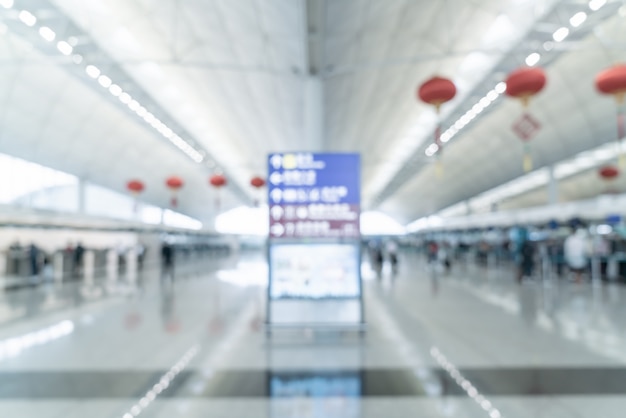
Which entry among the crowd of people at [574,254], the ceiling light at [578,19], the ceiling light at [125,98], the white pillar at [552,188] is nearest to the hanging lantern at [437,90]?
the ceiling light at [578,19]

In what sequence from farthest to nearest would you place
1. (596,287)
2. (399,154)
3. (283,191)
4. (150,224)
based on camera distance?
(399,154) < (150,224) < (596,287) < (283,191)

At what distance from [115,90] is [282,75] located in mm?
8223

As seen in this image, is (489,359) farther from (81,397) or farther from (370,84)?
(370,84)

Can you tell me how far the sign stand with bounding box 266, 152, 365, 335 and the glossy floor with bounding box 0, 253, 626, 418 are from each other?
2.78 ft

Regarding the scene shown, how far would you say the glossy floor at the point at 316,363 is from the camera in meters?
→ 4.65

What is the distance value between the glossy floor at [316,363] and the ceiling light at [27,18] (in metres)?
10.0

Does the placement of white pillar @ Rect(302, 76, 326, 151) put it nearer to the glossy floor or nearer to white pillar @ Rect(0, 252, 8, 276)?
the glossy floor

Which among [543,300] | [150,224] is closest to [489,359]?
[543,300]

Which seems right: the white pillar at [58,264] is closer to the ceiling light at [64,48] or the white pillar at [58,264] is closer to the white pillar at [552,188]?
the ceiling light at [64,48]

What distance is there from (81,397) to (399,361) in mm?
4049

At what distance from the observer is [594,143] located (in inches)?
1140

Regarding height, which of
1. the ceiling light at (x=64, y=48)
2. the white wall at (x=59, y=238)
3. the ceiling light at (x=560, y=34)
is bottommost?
the white wall at (x=59, y=238)

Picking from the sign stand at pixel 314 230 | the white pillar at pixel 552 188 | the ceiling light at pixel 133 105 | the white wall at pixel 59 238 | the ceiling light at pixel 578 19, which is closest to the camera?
the sign stand at pixel 314 230

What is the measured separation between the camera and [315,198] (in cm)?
873
